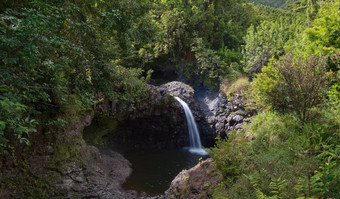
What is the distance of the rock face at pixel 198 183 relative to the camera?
5539mm

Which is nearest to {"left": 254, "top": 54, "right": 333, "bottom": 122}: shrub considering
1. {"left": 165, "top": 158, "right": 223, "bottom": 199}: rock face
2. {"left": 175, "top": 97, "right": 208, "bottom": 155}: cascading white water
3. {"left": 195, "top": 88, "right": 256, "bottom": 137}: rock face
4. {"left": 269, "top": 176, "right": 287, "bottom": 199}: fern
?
{"left": 165, "top": 158, "right": 223, "bottom": 199}: rock face

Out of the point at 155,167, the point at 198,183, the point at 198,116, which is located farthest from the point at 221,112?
the point at 198,183

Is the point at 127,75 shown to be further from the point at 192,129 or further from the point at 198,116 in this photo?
the point at 198,116

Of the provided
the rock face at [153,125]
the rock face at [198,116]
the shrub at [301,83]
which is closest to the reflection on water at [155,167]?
the rock face at [153,125]

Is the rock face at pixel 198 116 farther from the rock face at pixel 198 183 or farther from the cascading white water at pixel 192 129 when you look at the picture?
the rock face at pixel 198 183

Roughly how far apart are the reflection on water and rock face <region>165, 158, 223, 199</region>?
2014 millimetres

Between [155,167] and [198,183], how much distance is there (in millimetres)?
5320

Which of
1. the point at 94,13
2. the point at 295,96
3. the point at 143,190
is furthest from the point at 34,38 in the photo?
the point at 143,190

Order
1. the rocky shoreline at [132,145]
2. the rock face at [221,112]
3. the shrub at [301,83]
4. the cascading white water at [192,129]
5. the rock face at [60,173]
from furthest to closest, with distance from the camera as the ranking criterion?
the cascading white water at [192,129], the rock face at [221,112], the rocky shoreline at [132,145], the shrub at [301,83], the rock face at [60,173]

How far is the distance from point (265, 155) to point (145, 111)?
8919 mm

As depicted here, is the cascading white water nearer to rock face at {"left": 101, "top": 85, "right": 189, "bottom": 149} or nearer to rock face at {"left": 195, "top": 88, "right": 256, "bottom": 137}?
rock face at {"left": 101, "top": 85, "right": 189, "bottom": 149}

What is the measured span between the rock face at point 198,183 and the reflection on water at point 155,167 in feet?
6.61

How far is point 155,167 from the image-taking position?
1084 centimetres

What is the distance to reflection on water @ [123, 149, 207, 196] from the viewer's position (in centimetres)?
879
